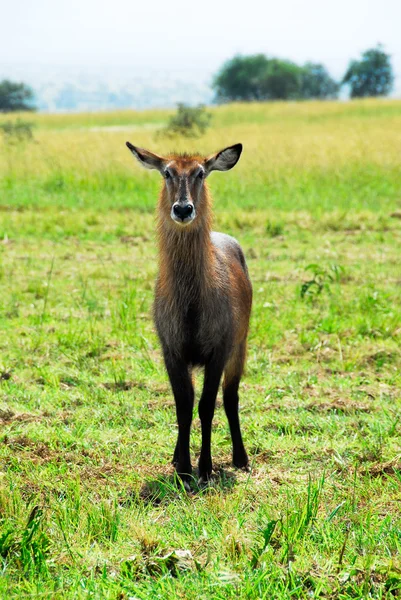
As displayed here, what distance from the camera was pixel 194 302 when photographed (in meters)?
4.21

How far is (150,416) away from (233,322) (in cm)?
96

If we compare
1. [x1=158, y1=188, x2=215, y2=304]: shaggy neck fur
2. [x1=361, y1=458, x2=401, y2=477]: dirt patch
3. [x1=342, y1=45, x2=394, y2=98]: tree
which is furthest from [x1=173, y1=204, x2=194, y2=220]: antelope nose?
[x1=342, y1=45, x2=394, y2=98]: tree

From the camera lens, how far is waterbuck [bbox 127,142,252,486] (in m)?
4.16

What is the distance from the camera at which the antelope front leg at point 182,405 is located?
413 cm

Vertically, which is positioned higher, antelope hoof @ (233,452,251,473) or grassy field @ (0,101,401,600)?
grassy field @ (0,101,401,600)

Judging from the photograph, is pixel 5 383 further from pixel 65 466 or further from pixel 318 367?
pixel 318 367

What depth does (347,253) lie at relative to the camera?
9578 mm

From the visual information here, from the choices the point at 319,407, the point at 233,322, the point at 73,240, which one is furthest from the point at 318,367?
the point at 73,240

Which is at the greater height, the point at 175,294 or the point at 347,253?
the point at 175,294

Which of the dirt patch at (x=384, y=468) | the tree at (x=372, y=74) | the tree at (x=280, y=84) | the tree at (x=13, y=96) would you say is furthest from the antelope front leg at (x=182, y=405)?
the tree at (x=372, y=74)

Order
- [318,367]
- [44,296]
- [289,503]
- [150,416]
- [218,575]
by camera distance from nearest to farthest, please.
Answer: [218,575] < [289,503] < [150,416] < [318,367] < [44,296]

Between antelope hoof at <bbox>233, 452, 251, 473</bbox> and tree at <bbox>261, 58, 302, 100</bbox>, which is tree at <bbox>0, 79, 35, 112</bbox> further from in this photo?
antelope hoof at <bbox>233, 452, 251, 473</bbox>

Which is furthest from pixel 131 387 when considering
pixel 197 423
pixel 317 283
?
pixel 317 283

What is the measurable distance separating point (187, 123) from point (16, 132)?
208 inches
